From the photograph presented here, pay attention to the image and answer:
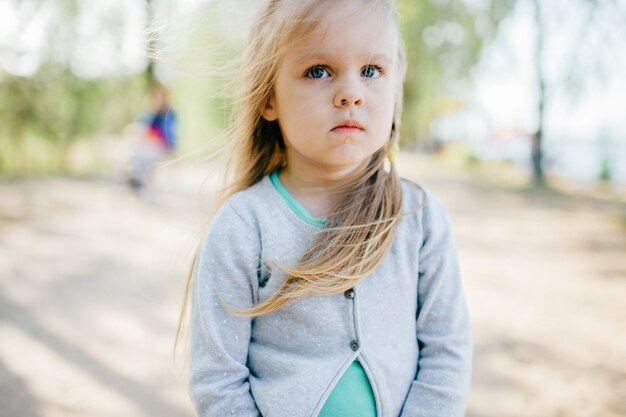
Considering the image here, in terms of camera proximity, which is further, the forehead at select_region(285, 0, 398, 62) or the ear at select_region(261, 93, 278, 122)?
the ear at select_region(261, 93, 278, 122)

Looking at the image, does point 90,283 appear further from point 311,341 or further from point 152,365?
point 311,341

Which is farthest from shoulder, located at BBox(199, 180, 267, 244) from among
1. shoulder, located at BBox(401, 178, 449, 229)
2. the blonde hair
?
shoulder, located at BBox(401, 178, 449, 229)

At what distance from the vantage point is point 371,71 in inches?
44.9

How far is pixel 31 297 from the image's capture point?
3182 mm

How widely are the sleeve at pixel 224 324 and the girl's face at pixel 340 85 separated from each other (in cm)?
27

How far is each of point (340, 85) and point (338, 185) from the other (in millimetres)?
282

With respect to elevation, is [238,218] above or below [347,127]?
below

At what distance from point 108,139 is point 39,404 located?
10.1 metres

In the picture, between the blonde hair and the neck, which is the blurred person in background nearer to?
the blonde hair

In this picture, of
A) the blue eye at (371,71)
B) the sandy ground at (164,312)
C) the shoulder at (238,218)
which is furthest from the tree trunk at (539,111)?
the shoulder at (238,218)

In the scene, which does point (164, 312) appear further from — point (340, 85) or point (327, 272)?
point (340, 85)

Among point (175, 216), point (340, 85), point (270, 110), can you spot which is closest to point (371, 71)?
point (340, 85)

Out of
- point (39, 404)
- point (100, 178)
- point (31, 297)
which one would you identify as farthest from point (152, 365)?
point (100, 178)

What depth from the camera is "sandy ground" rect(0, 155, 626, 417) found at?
2146 millimetres
